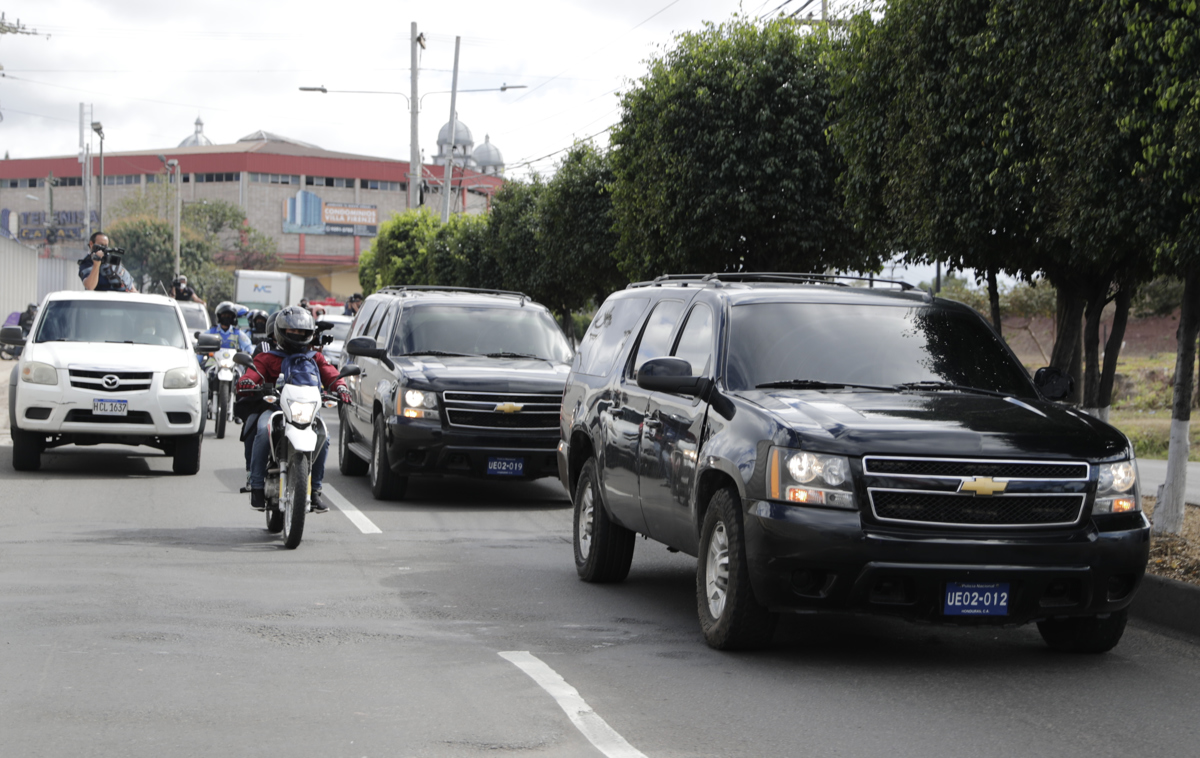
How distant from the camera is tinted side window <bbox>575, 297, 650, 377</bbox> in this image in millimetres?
9508

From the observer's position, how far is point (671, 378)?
7.66 metres

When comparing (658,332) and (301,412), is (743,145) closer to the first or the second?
(301,412)

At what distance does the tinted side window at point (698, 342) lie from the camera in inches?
318

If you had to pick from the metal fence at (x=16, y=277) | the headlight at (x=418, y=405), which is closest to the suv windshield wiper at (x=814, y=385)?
the headlight at (x=418, y=405)

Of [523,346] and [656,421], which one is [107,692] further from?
[523,346]

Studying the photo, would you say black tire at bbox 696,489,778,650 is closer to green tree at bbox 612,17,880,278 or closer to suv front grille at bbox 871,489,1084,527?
suv front grille at bbox 871,489,1084,527

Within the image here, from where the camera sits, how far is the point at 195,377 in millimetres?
15172

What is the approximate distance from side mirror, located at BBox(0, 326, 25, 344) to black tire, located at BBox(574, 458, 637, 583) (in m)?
7.49

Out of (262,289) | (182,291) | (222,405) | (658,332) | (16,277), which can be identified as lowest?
(262,289)

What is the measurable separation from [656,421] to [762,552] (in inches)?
68.6

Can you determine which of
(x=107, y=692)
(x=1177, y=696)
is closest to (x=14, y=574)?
(x=107, y=692)

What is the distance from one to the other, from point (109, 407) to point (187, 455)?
105cm

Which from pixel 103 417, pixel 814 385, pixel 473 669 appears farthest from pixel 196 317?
pixel 473 669

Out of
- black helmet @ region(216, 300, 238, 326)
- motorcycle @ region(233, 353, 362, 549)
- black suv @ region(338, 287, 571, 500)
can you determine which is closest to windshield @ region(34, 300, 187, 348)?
black helmet @ region(216, 300, 238, 326)
